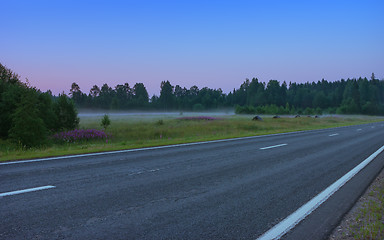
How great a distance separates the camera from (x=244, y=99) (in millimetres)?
160125

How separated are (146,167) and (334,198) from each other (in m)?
4.62

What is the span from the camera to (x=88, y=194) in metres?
4.83

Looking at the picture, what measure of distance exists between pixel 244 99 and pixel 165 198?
523 feet

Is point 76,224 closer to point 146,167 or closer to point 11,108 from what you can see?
point 146,167

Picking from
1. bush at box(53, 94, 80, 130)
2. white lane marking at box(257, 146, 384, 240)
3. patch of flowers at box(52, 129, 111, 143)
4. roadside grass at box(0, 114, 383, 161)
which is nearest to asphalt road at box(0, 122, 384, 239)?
white lane marking at box(257, 146, 384, 240)

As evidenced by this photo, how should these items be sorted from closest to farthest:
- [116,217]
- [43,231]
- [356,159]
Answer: [43,231], [116,217], [356,159]

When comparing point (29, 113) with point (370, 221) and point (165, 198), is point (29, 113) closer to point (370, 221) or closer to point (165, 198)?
point (165, 198)

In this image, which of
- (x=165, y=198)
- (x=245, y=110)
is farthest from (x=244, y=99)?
(x=165, y=198)

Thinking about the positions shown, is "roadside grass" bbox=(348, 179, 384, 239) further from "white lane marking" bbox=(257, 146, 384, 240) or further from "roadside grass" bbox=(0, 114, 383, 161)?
"roadside grass" bbox=(0, 114, 383, 161)

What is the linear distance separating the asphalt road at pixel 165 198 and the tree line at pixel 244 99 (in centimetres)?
8350

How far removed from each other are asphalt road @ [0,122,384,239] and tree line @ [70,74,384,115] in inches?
3288

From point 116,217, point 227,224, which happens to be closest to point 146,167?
point 116,217

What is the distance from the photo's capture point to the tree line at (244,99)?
348 feet

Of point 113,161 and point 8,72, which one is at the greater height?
point 8,72
